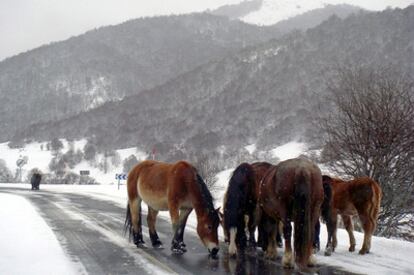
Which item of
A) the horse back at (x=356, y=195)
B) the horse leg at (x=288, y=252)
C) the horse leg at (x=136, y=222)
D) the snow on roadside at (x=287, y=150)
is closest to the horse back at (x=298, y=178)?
the horse leg at (x=288, y=252)

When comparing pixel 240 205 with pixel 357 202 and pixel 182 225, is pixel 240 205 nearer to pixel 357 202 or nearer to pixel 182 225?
pixel 182 225

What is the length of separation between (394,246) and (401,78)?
9452 mm

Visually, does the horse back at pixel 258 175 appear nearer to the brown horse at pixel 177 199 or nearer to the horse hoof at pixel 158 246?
the brown horse at pixel 177 199

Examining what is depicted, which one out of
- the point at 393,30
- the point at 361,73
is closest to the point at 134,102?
the point at 393,30

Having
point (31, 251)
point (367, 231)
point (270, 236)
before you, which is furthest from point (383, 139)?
point (31, 251)

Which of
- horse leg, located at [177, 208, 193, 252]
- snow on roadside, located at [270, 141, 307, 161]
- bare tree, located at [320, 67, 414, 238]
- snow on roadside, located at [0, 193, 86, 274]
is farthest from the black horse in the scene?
snow on roadside, located at [270, 141, 307, 161]

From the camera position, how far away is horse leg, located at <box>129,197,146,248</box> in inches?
401

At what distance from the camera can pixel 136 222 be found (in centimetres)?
1048

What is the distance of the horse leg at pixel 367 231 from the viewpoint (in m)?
9.20

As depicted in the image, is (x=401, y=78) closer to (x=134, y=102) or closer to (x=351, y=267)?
(x=351, y=267)

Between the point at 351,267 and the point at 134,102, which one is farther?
the point at 134,102

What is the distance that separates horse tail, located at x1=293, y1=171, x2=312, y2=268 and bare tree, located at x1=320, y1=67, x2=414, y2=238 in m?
8.90

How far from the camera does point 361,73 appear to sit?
1780 cm

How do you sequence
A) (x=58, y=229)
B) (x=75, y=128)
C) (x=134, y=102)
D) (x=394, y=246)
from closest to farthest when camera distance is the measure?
(x=394, y=246) < (x=58, y=229) < (x=75, y=128) < (x=134, y=102)
